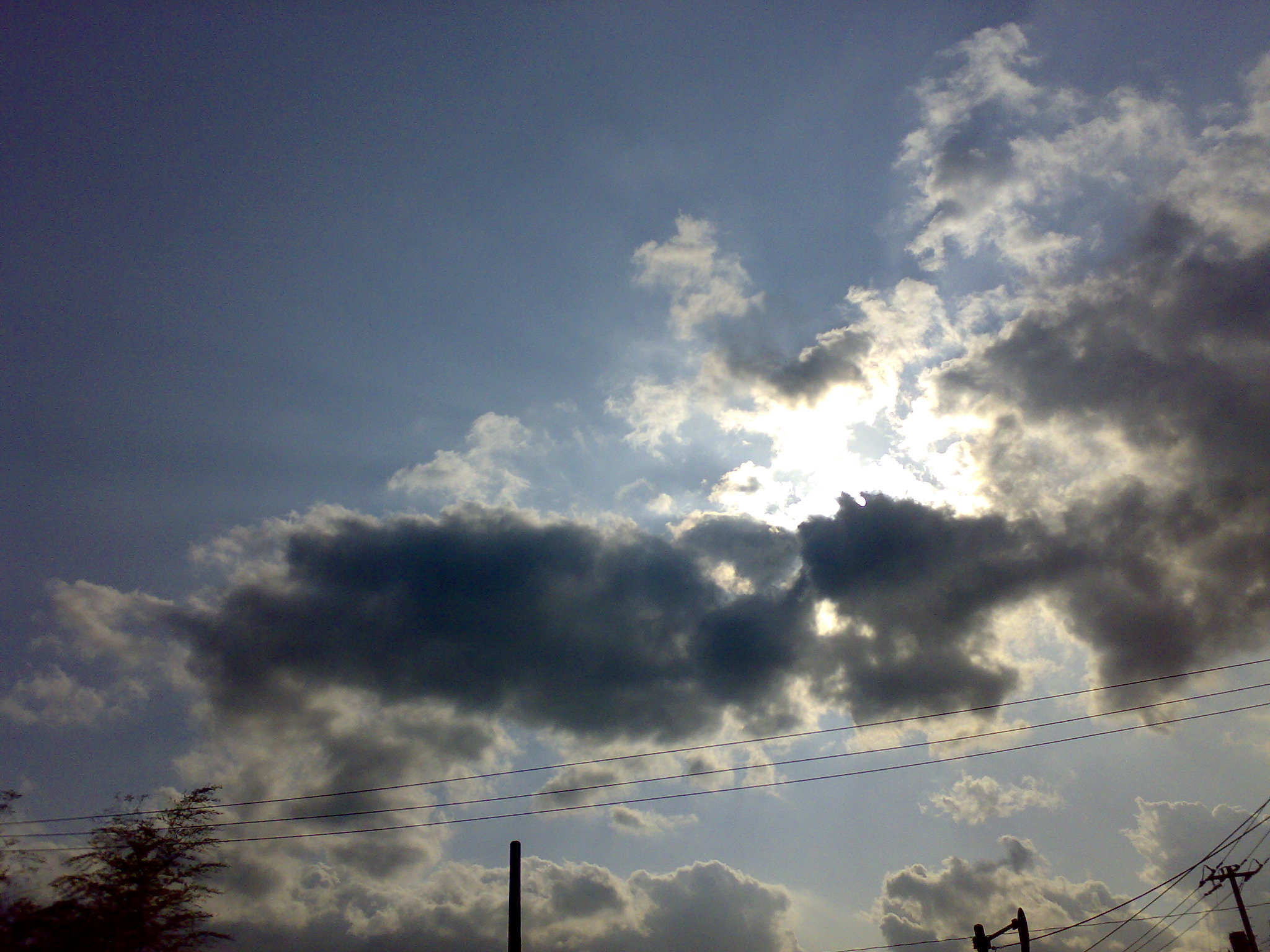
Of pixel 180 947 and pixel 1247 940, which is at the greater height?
pixel 180 947

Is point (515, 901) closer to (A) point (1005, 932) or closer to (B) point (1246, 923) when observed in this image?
(A) point (1005, 932)

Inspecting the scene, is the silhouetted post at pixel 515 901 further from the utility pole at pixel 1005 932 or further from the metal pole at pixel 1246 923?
the metal pole at pixel 1246 923

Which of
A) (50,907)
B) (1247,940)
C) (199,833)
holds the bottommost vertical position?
(1247,940)

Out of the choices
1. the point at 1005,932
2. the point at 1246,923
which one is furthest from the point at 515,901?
the point at 1246,923

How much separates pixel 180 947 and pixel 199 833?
5228 mm

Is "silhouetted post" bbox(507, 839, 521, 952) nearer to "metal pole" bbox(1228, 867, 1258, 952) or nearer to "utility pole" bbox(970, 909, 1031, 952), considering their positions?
"utility pole" bbox(970, 909, 1031, 952)

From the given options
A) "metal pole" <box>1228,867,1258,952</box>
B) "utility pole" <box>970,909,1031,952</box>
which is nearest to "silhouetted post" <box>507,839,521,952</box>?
"utility pole" <box>970,909,1031,952</box>

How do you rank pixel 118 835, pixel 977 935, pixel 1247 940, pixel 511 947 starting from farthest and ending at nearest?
pixel 1247 940, pixel 118 835, pixel 977 935, pixel 511 947

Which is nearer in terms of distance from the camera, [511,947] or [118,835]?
[511,947]

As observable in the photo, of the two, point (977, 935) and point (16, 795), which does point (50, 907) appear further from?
point (977, 935)

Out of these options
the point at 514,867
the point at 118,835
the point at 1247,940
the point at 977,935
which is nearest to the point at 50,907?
the point at 118,835

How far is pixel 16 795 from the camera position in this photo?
117 feet

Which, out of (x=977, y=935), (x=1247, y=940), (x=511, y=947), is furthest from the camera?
(x=1247, y=940)

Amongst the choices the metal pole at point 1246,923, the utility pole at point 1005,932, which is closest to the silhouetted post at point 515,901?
the utility pole at point 1005,932
